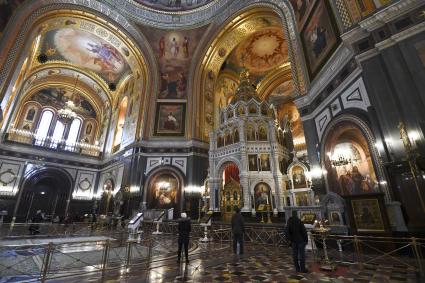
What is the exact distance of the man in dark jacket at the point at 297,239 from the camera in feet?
14.2

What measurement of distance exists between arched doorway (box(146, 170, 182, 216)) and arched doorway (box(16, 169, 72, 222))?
381 inches

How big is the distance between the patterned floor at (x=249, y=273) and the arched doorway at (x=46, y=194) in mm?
19721

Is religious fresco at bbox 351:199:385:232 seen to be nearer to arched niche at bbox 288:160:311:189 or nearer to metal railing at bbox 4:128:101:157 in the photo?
arched niche at bbox 288:160:311:189

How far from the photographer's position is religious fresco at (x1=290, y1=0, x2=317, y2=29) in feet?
34.9

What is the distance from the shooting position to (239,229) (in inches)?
236

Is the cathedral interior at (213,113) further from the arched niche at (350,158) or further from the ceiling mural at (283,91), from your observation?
the ceiling mural at (283,91)

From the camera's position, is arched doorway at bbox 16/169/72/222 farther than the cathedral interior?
Yes

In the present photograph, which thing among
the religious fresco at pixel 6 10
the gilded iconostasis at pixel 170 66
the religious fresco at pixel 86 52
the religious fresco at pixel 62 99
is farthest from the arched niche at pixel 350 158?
the religious fresco at pixel 62 99

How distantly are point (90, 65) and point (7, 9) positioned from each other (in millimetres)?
10870

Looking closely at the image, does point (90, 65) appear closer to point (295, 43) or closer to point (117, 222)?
point (117, 222)

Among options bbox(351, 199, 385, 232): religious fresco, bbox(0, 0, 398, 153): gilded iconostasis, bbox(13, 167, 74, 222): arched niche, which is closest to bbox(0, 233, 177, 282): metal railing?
bbox(351, 199, 385, 232): religious fresco

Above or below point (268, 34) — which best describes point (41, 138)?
below

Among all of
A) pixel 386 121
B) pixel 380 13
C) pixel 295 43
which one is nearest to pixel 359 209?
pixel 386 121

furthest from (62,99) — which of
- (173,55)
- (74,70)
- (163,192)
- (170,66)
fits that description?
(163,192)
